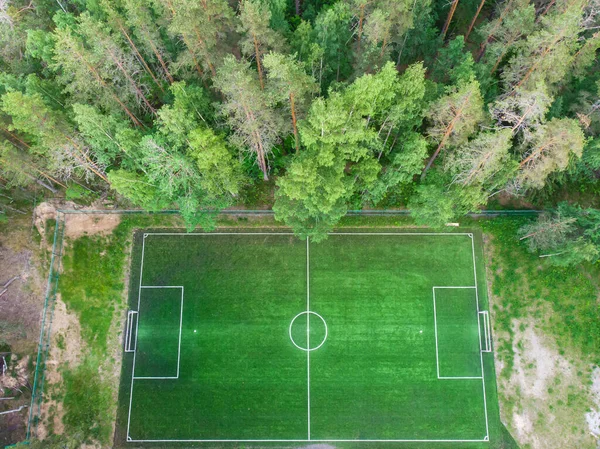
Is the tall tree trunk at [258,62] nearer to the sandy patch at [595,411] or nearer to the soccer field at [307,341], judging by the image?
the soccer field at [307,341]

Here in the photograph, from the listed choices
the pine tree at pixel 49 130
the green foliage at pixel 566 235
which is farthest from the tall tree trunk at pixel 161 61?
the green foliage at pixel 566 235

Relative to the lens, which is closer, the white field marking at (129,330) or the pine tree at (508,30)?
the pine tree at (508,30)

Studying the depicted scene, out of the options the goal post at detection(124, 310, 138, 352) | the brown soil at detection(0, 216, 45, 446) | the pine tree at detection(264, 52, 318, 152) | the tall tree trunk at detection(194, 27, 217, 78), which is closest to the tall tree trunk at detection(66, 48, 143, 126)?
the tall tree trunk at detection(194, 27, 217, 78)

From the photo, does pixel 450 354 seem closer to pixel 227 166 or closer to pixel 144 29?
pixel 227 166

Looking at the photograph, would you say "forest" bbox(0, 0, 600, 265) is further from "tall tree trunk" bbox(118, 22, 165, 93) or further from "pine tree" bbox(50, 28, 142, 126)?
"tall tree trunk" bbox(118, 22, 165, 93)

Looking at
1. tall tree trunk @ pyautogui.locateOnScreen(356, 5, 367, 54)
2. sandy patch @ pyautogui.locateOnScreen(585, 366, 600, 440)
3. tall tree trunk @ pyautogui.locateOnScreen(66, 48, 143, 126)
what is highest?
tall tree trunk @ pyautogui.locateOnScreen(356, 5, 367, 54)

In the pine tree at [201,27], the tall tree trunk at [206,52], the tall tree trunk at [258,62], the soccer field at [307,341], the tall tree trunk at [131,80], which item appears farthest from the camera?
the soccer field at [307,341]

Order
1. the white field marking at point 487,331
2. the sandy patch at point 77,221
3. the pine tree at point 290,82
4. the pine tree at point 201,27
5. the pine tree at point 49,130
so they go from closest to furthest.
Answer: the pine tree at point 290,82 → the pine tree at point 201,27 → the pine tree at point 49,130 → the white field marking at point 487,331 → the sandy patch at point 77,221
